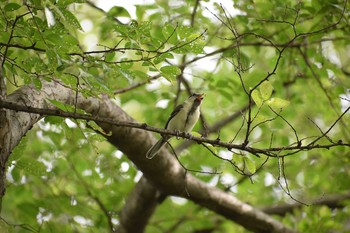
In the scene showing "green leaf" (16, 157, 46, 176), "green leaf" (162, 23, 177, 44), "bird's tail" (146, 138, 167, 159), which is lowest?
"green leaf" (16, 157, 46, 176)

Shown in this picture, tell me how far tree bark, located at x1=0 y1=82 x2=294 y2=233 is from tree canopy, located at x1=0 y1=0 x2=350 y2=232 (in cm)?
1

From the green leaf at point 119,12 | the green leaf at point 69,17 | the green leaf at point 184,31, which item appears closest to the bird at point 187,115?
the green leaf at point 119,12

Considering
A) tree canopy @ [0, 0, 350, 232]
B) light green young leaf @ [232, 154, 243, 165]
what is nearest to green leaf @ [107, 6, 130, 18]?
tree canopy @ [0, 0, 350, 232]

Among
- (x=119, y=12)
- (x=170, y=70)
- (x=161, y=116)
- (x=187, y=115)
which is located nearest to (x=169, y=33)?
(x=170, y=70)

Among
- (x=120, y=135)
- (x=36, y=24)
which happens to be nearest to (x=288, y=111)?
(x=120, y=135)

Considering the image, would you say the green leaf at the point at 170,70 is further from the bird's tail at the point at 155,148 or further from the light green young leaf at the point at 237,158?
the bird's tail at the point at 155,148

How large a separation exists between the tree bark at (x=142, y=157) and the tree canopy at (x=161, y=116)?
1cm

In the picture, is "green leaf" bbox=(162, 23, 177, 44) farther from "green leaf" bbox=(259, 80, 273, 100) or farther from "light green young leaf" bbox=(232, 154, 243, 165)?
"light green young leaf" bbox=(232, 154, 243, 165)

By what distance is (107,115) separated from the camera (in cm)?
377

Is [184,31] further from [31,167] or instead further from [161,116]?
[161,116]

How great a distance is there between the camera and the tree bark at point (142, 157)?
2850 millimetres

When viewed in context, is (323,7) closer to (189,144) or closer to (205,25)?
(205,25)

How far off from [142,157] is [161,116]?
1.55 meters

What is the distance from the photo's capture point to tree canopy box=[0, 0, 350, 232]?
258cm
